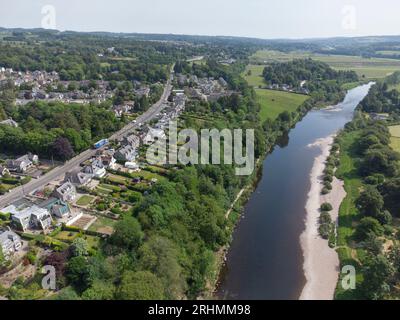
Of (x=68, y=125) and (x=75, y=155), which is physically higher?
(x=68, y=125)

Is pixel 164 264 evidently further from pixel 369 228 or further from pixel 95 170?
pixel 369 228

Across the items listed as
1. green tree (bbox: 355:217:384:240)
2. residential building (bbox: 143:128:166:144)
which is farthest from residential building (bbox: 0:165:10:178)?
green tree (bbox: 355:217:384:240)

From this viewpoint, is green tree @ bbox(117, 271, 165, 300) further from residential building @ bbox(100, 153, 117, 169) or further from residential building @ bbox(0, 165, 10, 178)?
residential building @ bbox(0, 165, 10, 178)

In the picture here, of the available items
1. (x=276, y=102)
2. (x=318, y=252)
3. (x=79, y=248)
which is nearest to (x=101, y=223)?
(x=79, y=248)

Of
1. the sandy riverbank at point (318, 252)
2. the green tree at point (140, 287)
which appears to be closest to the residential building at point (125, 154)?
the green tree at point (140, 287)
